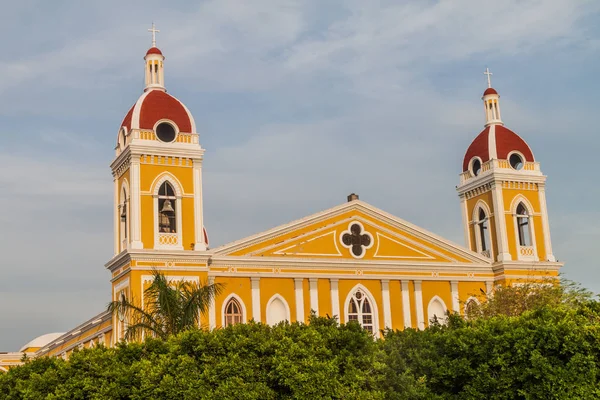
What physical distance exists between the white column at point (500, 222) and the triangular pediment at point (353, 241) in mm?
1566

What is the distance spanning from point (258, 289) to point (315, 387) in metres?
19.6

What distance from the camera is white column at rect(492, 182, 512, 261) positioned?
45297 mm

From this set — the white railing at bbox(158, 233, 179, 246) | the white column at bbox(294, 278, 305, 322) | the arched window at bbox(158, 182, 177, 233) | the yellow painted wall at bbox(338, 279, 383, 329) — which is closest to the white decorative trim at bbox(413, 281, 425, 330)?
the yellow painted wall at bbox(338, 279, 383, 329)

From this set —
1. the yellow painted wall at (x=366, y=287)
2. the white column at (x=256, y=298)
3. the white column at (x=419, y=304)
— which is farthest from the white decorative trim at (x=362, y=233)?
the white column at (x=256, y=298)

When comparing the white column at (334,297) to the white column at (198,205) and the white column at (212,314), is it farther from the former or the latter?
the white column at (198,205)

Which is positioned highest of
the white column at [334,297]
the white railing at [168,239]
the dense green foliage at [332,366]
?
the white railing at [168,239]

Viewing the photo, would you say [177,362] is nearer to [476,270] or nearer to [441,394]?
[441,394]

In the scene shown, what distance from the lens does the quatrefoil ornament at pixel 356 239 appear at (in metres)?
42.5

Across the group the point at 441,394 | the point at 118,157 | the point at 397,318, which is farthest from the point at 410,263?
the point at 441,394

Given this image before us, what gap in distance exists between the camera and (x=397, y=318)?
1678 inches

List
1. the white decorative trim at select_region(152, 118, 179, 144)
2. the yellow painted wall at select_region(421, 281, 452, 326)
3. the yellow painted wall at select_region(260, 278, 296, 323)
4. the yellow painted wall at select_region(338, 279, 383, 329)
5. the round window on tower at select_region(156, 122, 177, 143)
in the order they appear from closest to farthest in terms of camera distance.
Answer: the white decorative trim at select_region(152, 118, 179, 144) → the round window on tower at select_region(156, 122, 177, 143) → the yellow painted wall at select_region(260, 278, 296, 323) → the yellow painted wall at select_region(338, 279, 383, 329) → the yellow painted wall at select_region(421, 281, 452, 326)

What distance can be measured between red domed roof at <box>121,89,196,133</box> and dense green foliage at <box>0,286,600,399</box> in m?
18.2

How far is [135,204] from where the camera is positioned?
127ft

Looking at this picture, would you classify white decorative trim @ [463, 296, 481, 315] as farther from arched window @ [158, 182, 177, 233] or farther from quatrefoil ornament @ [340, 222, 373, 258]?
arched window @ [158, 182, 177, 233]
